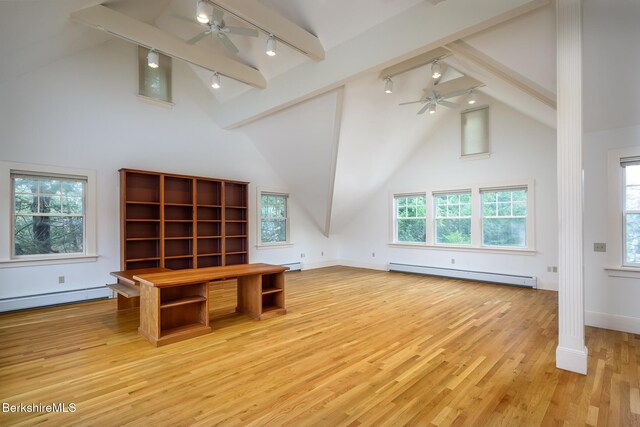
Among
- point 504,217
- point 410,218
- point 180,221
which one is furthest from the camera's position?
point 410,218

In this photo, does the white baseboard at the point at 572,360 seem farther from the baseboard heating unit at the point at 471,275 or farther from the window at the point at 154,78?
the window at the point at 154,78

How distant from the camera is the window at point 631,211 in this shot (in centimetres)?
339

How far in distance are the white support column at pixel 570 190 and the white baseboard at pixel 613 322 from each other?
1519mm

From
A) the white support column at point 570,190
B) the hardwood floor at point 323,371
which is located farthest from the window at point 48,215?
the white support column at point 570,190

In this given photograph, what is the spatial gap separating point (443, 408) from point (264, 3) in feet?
15.5

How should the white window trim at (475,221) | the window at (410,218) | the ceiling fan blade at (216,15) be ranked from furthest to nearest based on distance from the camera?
1. the window at (410,218)
2. the white window trim at (475,221)
3. the ceiling fan blade at (216,15)

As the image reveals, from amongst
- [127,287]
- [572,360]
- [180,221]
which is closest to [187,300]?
[127,287]

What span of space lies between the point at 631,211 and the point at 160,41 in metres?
6.22

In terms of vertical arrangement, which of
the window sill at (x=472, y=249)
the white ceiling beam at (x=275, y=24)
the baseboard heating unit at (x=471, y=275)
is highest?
the white ceiling beam at (x=275, y=24)

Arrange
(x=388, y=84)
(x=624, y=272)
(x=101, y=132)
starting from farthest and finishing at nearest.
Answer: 1. (x=101, y=132)
2. (x=388, y=84)
3. (x=624, y=272)

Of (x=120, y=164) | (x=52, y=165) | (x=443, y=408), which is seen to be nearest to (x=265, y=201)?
(x=120, y=164)

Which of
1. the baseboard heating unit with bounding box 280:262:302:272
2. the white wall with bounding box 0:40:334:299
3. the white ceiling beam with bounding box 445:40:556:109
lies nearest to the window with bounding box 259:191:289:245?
the baseboard heating unit with bounding box 280:262:302:272

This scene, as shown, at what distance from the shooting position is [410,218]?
24.3ft

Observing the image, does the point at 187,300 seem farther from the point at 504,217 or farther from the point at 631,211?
the point at 504,217
